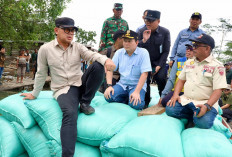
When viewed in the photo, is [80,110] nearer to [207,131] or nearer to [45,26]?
[207,131]

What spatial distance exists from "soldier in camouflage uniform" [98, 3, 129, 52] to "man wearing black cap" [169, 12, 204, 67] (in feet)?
3.22

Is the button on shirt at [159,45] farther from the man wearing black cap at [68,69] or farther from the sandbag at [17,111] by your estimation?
the sandbag at [17,111]

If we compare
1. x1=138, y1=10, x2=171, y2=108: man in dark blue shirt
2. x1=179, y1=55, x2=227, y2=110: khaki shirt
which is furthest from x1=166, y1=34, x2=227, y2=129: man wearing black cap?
x1=138, y1=10, x2=171, y2=108: man in dark blue shirt

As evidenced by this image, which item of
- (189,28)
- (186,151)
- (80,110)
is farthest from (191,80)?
(189,28)

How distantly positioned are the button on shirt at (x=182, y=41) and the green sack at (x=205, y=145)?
1936mm

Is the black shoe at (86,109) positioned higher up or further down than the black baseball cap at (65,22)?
further down

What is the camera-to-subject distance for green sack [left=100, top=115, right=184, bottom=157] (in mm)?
1604

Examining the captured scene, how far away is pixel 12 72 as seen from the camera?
12.3m

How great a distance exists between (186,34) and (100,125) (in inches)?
94.7

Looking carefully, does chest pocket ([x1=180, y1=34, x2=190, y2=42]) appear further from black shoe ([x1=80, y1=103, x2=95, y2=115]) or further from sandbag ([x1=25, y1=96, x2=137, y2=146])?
black shoe ([x1=80, y1=103, x2=95, y2=115])

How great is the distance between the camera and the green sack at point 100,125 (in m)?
1.90

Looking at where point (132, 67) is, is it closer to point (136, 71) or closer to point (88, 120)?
point (136, 71)

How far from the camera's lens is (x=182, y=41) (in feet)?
11.8

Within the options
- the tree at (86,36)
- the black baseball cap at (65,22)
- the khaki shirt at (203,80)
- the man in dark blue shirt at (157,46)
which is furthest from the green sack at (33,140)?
the tree at (86,36)
